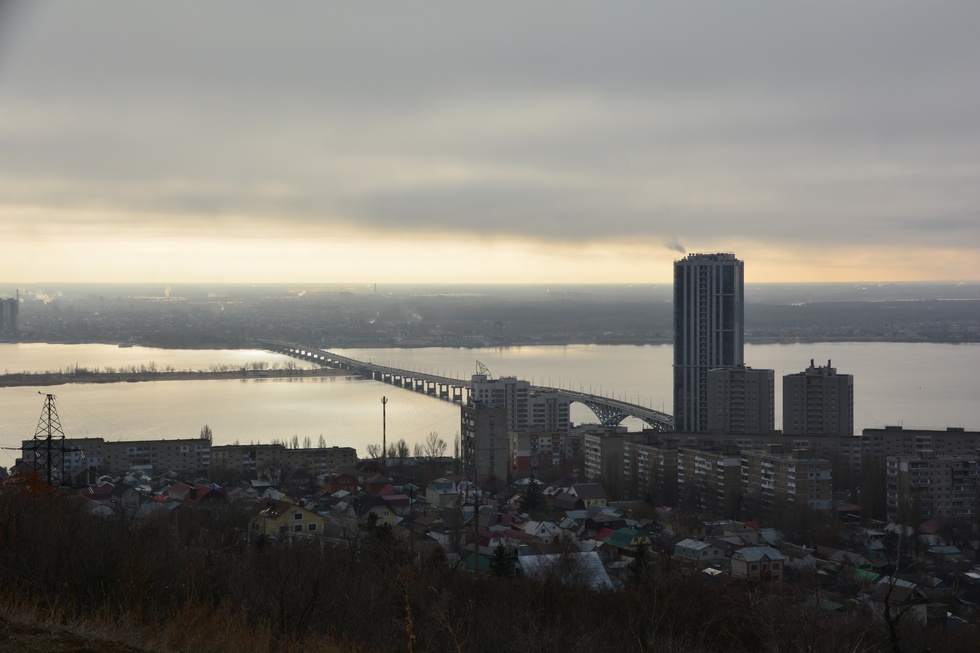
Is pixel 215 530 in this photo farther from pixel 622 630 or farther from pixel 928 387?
pixel 928 387

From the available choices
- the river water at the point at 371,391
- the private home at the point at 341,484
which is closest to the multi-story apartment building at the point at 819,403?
the river water at the point at 371,391

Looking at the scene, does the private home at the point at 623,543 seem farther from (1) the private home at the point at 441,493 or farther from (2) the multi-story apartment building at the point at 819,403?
(2) the multi-story apartment building at the point at 819,403

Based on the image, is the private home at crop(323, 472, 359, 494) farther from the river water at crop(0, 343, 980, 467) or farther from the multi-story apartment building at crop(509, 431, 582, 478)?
the river water at crop(0, 343, 980, 467)

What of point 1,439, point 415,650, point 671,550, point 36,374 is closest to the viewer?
point 415,650

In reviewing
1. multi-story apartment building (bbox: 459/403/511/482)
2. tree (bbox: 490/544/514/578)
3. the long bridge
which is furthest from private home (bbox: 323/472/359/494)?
the long bridge

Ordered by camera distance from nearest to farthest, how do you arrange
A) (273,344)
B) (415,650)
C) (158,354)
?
(415,650) < (158,354) < (273,344)

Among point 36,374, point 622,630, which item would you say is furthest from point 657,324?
point 622,630
